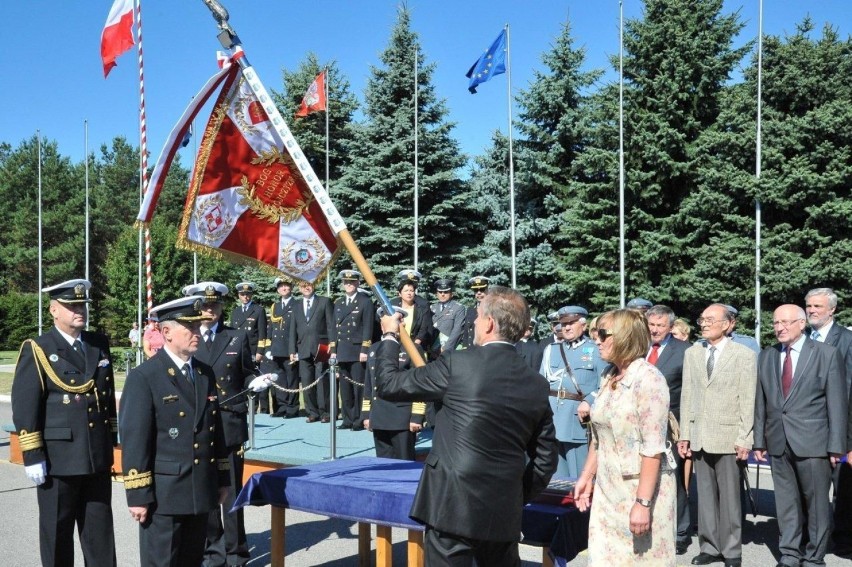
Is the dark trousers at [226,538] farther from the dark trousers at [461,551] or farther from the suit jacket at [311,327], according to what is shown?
the suit jacket at [311,327]

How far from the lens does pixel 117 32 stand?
10445mm

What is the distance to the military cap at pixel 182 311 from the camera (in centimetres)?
461

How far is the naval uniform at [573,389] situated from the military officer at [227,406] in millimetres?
2929

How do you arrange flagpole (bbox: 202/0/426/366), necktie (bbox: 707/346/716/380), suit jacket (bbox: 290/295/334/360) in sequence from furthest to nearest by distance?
suit jacket (bbox: 290/295/334/360) < necktie (bbox: 707/346/716/380) < flagpole (bbox: 202/0/426/366)

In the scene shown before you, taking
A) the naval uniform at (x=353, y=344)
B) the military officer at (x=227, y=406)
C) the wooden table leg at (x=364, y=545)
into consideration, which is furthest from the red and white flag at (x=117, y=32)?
the wooden table leg at (x=364, y=545)

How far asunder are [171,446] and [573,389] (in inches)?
163

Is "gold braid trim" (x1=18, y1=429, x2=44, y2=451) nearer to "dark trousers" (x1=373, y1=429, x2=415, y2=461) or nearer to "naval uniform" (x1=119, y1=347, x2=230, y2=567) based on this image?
"naval uniform" (x1=119, y1=347, x2=230, y2=567)

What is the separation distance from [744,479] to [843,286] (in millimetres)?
15854

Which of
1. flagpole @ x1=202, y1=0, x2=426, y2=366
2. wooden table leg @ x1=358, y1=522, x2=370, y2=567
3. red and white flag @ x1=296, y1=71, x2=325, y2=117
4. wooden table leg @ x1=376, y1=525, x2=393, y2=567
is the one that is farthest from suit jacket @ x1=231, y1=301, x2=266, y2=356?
red and white flag @ x1=296, y1=71, x2=325, y2=117

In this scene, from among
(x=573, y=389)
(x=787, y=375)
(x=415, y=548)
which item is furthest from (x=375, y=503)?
(x=787, y=375)

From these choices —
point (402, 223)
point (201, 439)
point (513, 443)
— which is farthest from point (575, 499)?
point (402, 223)

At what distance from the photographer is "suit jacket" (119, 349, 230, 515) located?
174 inches

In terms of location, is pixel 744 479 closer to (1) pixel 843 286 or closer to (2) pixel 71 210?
(1) pixel 843 286

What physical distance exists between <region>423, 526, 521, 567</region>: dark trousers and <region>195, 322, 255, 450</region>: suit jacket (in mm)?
2708
